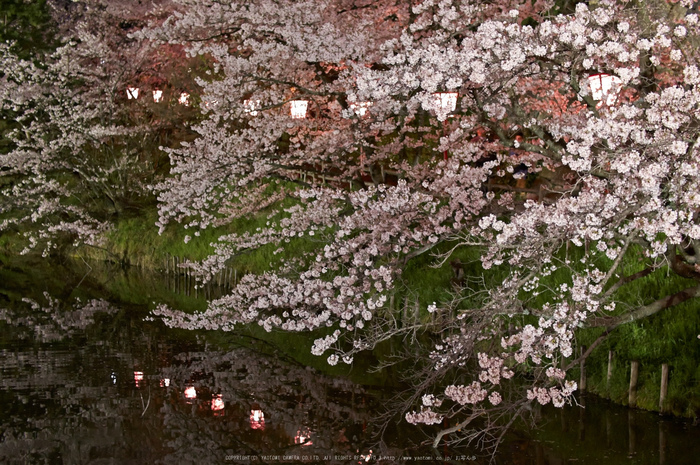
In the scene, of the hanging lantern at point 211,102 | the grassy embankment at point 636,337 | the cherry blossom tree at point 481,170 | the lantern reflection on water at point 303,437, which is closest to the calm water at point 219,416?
the lantern reflection on water at point 303,437

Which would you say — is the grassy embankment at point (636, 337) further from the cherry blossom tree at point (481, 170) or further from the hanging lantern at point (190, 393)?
the hanging lantern at point (190, 393)

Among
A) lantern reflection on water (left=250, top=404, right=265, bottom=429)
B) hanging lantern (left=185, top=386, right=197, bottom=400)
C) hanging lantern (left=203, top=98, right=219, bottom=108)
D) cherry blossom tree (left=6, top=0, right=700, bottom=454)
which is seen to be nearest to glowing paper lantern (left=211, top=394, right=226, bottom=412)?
hanging lantern (left=185, top=386, right=197, bottom=400)

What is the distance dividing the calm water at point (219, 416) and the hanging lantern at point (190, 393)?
28mm

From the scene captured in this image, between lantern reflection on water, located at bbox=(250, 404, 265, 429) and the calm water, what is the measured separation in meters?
0.02

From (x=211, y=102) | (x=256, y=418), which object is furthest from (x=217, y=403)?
(x=211, y=102)

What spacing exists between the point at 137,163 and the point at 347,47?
1423cm

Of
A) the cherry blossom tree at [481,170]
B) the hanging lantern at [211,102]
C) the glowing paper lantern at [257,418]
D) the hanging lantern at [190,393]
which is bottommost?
the glowing paper lantern at [257,418]

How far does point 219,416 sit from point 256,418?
49 centimetres

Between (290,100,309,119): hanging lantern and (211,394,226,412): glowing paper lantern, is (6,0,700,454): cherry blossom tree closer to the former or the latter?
(290,100,309,119): hanging lantern

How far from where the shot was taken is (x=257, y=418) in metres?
8.76

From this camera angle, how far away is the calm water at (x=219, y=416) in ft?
24.8

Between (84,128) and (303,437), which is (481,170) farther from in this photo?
(84,128)

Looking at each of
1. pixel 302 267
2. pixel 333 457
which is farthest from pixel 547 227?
pixel 302 267

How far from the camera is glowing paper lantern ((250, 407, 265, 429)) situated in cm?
847
